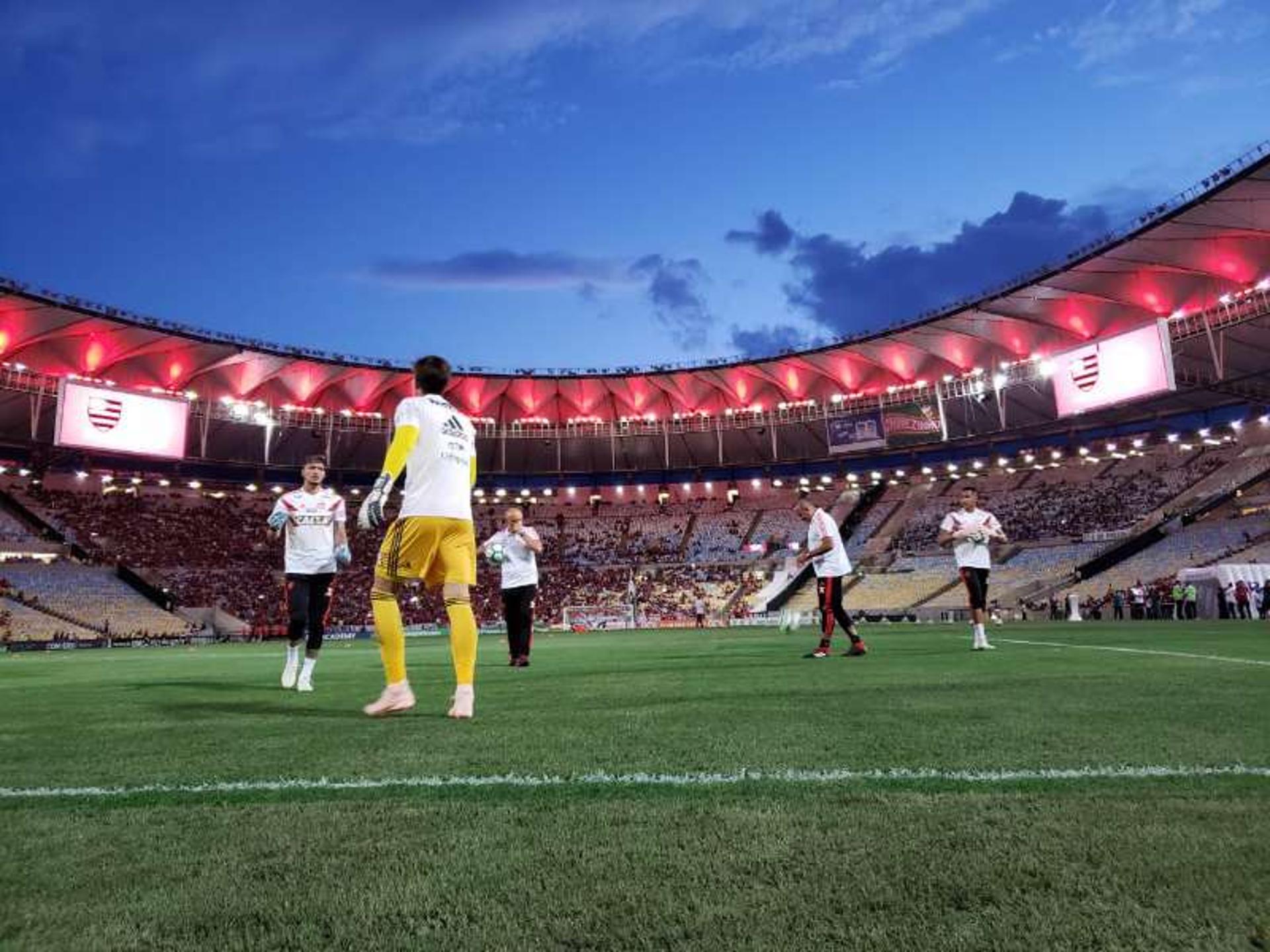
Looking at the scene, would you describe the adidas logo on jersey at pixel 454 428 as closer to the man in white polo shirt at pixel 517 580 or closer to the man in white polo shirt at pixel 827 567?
the man in white polo shirt at pixel 517 580

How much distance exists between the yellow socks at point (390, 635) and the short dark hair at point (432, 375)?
1372 millimetres

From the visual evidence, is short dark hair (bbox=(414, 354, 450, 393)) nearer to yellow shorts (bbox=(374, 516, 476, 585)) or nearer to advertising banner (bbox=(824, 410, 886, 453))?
yellow shorts (bbox=(374, 516, 476, 585))

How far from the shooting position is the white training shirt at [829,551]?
34.1 ft

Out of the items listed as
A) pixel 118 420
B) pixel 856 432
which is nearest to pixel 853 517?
pixel 856 432

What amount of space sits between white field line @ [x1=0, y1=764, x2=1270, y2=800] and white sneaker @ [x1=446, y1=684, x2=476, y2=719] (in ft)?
5.91

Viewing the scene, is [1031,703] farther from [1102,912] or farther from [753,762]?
[1102,912]

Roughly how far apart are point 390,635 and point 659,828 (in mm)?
3363

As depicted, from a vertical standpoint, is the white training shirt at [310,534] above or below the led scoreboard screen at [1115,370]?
below

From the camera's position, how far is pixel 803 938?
1.55 metres

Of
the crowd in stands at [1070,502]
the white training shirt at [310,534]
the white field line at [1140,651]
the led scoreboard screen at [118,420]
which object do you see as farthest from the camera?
the crowd in stands at [1070,502]

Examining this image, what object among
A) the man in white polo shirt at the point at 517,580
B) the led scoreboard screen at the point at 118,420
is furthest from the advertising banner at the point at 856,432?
the man in white polo shirt at the point at 517,580

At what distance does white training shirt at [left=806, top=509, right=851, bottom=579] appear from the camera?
10.4 meters

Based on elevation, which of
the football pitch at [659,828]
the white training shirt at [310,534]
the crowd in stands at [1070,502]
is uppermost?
the crowd in stands at [1070,502]

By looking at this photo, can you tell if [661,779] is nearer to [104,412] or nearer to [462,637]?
[462,637]
